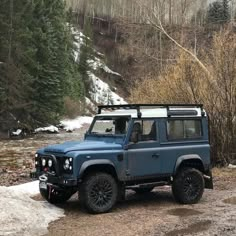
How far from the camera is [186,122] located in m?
12.2

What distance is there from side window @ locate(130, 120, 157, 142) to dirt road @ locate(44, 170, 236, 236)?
5.26ft

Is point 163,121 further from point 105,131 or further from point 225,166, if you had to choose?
point 225,166

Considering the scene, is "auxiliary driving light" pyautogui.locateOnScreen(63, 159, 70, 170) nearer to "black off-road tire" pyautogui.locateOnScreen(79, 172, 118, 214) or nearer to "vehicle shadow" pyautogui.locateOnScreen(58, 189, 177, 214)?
"black off-road tire" pyautogui.locateOnScreen(79, 172, 118, 214)

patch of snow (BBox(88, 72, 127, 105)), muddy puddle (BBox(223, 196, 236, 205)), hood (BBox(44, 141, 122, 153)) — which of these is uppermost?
patch of snow (BBox(88, 72, 127, 105))

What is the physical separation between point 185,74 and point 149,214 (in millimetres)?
9111

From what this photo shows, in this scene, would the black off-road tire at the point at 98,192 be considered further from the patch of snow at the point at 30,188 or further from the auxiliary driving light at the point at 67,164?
the patch of snow at the point at 30,188

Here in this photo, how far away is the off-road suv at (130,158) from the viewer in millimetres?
10555

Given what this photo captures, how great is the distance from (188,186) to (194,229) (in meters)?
2.58

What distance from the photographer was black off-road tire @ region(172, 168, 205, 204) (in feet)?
38.7

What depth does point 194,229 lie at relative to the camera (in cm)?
944

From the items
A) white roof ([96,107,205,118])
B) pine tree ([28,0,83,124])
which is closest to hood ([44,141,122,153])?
white roof ([96,107,205,118])

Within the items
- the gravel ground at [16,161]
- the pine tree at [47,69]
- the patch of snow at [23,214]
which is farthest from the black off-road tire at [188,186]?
the pine tree at [47,69]

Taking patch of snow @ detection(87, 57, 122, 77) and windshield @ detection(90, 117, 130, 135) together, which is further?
patch of snow @ detection(87, 57, 122, 77)

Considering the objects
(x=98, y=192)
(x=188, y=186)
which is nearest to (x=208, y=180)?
(x=188, y=186)
